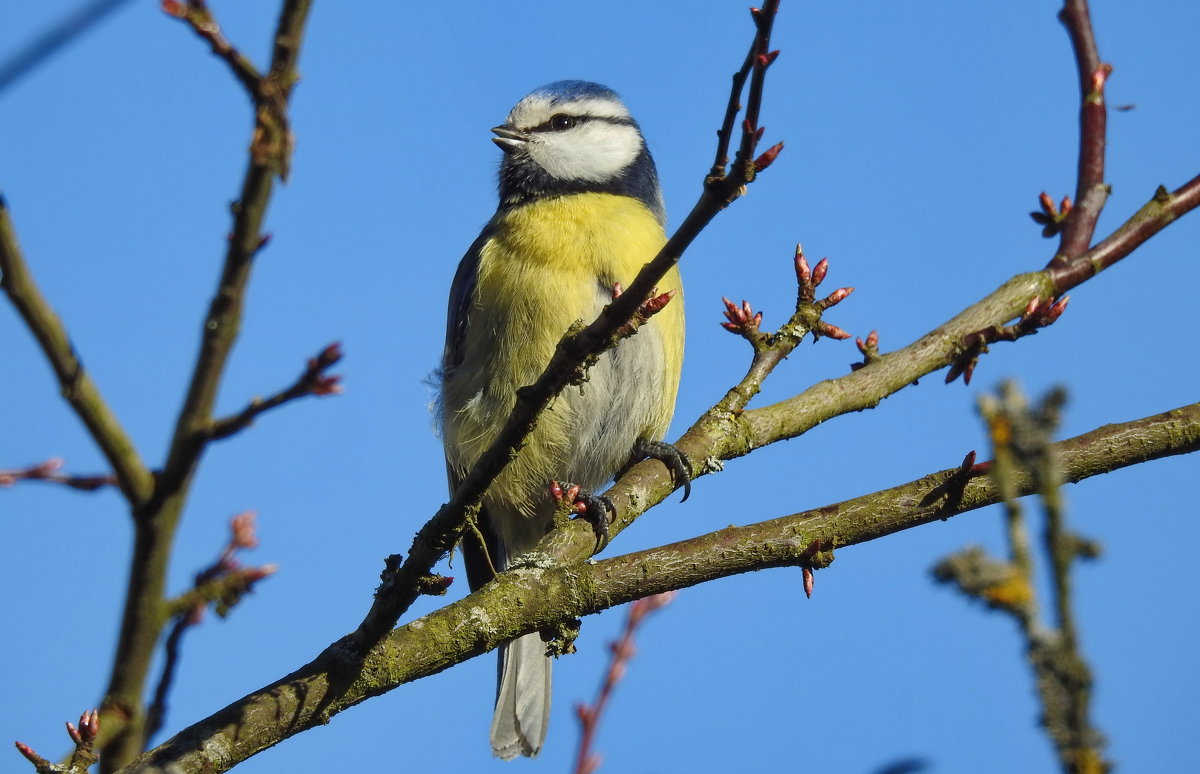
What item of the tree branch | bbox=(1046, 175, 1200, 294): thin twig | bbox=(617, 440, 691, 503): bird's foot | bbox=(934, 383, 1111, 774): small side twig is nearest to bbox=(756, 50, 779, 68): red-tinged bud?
the tree branch

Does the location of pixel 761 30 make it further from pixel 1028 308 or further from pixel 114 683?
pixel 1028 308

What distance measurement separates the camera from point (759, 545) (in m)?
3.06

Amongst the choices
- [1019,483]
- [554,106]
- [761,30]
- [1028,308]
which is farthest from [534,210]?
[761,30]

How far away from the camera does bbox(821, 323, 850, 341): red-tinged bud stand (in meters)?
3.70

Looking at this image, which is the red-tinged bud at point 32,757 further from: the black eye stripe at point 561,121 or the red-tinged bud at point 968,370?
the black eye stripe at point 561,121

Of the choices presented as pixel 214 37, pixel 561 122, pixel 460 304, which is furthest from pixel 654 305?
pixel 561 122

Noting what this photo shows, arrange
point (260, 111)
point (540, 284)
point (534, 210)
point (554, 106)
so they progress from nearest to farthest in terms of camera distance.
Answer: point (260, 111) < point (540, 284) < point (534, 210) < point (554, 106)

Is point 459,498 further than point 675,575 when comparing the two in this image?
No

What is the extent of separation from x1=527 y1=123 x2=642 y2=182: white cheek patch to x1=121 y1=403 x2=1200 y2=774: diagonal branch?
2.65 metres

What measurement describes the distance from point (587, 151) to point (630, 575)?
2998 millimetres

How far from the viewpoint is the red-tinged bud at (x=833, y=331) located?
12.1 ft

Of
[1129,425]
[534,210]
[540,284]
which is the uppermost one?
[534,210]

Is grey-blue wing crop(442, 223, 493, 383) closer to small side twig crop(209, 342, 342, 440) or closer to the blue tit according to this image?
the blue tit

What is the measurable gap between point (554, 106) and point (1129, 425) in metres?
3.55
